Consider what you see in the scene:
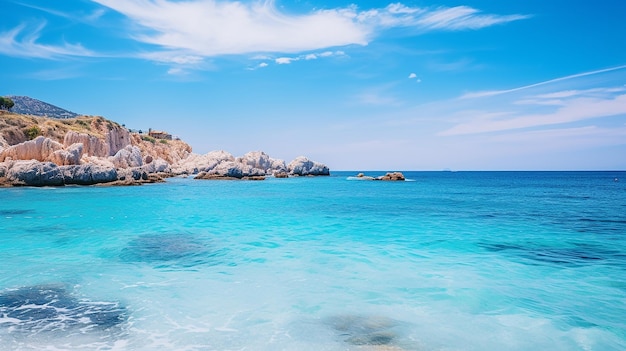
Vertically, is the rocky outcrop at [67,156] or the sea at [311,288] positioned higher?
the rocky outcrop at [67,156]

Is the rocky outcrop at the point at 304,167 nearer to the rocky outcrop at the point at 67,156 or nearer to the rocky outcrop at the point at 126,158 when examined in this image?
the rocky outcrop at the point at 126,158

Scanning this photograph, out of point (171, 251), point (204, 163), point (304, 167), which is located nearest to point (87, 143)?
point (204, 163)

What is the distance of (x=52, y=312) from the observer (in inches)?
321

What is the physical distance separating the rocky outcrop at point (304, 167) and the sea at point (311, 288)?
91.8 m

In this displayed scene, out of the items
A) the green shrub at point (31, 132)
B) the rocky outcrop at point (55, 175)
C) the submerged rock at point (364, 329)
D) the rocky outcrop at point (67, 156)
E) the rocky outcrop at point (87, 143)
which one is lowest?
the submerged rock at point (364, 329)

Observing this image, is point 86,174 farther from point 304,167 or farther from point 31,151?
point 304,167

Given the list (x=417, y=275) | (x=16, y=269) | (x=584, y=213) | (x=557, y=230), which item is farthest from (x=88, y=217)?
(x=584, y=213)

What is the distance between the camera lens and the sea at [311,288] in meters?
7.26

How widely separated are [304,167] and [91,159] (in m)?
62.9

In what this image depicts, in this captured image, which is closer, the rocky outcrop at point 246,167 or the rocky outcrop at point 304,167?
the rocky outcrop at point 246,167

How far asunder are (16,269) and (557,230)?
76.5ft

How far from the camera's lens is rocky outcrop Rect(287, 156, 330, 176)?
112188 millimetres

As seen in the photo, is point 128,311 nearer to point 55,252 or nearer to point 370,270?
point 370,270

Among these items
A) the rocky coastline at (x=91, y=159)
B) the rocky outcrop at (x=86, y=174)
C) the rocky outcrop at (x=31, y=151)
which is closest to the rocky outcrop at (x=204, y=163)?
the rocky coastline at (x=91, y=159)
